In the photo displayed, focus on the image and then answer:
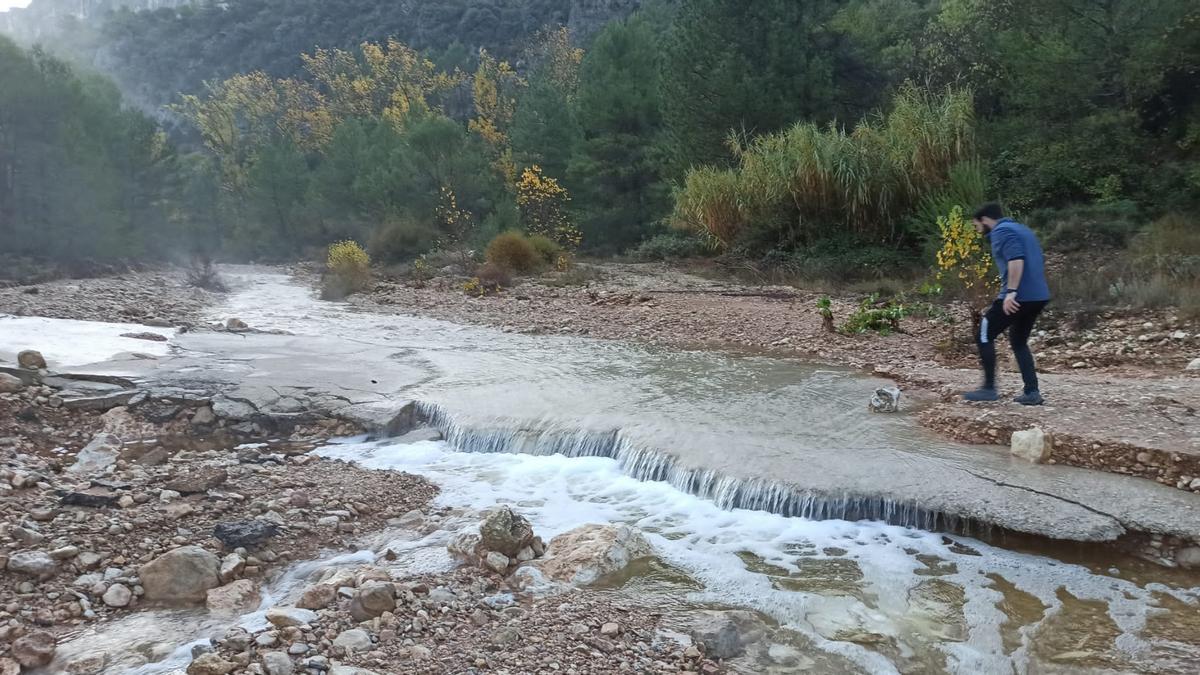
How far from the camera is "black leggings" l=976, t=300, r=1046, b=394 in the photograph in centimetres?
590

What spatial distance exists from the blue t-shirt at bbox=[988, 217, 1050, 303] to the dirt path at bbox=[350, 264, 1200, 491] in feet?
3.10

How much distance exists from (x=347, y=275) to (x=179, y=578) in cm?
1765

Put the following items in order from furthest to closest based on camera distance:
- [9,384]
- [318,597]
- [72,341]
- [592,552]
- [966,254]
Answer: [72,341], [966,254], [9,384], [592,552], [318,597]

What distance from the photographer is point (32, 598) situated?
12.9 ft

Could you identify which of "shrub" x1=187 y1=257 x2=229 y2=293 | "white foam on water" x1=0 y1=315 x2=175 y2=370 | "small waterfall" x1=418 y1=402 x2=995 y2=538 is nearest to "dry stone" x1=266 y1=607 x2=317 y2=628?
"small waterfall" x1=418 y1=402 x2=995 y2=538

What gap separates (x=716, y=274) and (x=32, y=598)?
47.6 feet

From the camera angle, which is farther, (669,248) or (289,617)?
(669,248)

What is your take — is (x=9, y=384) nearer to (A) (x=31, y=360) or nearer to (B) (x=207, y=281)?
(A) (x=31, y=360)

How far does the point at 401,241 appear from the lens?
28422 mm

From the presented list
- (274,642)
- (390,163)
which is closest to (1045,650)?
(274,642)

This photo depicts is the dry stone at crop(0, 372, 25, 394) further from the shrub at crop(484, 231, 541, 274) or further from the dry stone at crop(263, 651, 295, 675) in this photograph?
the shrub at crop(484, 231, 541, 274)

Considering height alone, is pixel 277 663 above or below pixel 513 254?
below

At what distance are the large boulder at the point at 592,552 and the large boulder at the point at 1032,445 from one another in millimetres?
2763

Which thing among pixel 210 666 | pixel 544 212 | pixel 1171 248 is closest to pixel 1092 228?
pixel 1171 248
